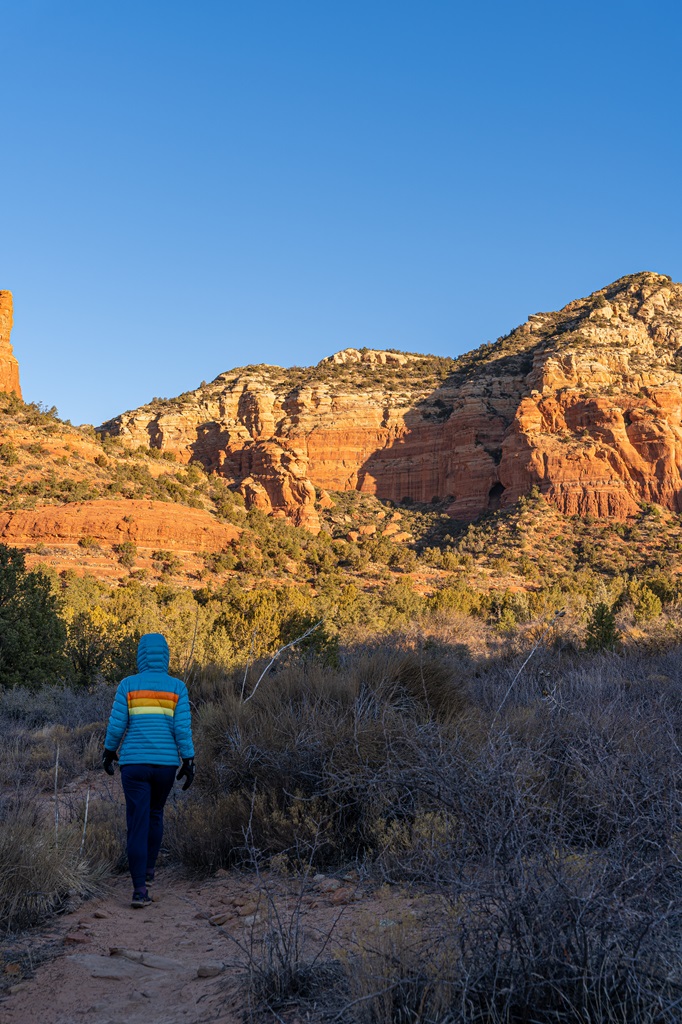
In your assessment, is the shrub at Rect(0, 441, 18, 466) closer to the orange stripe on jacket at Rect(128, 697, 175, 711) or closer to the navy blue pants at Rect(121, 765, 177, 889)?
the orange stripe on jacket at Rect(128, 697, 175, 711)

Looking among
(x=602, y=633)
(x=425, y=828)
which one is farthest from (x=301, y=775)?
(x=602, y=633)

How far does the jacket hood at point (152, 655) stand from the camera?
18.2ft

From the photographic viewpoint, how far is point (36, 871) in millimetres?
4688

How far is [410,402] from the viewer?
246 ft

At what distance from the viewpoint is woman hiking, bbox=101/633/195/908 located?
5203mm

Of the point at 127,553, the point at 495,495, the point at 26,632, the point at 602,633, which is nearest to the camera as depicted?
the point at 26,632

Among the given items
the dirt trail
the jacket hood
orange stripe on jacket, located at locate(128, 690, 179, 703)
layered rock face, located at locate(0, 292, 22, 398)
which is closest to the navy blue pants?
the dirt trail

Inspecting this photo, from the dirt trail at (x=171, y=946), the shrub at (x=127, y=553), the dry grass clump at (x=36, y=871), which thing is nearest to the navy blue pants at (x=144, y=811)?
the dirt trail at (x=171, y=946)

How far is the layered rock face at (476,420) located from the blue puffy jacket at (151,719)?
164 feet

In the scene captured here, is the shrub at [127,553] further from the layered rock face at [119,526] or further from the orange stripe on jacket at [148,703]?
the orange stripe on jacket at [148,703]

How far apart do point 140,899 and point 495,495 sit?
59673mm

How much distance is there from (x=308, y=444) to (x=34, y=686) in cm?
5995

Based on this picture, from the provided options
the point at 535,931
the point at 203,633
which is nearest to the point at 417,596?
the point at 203,633

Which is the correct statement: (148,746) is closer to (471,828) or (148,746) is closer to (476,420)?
(471,828)
